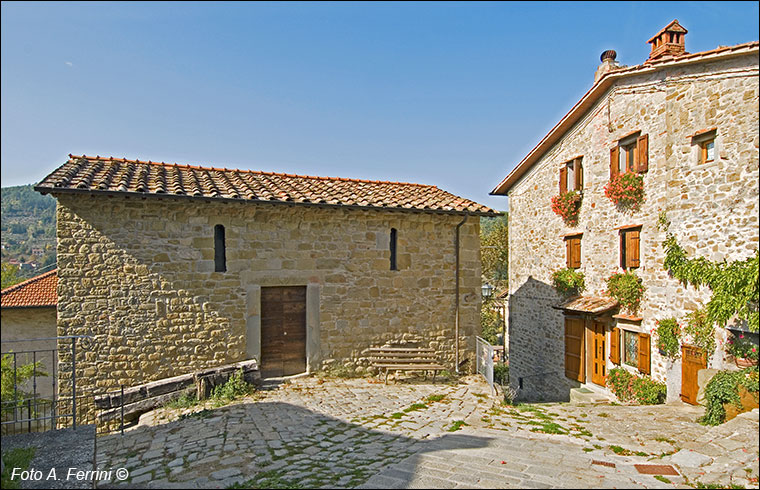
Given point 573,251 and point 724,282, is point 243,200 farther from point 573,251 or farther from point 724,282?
point 573,251

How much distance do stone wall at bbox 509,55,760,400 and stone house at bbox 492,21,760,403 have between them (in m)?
0.03

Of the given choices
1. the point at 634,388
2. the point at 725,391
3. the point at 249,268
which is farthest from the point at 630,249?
the point at 249,268

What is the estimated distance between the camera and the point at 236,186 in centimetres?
1058

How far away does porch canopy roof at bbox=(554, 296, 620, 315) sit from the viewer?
12.0m

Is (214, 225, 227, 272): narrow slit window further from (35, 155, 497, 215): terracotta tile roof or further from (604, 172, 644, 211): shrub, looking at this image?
(604, 172, 644, 211): shrub

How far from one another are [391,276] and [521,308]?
7.75 m

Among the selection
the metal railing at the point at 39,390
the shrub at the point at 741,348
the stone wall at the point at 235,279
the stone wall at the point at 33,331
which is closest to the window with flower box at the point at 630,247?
the shrub at the point at 741,348

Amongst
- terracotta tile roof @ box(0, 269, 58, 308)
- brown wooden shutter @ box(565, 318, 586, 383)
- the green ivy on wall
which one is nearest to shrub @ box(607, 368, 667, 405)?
brown wooden shutter @ box(565, 318, 586, 383)

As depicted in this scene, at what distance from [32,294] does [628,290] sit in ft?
56.0

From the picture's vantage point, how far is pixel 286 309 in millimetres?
10570

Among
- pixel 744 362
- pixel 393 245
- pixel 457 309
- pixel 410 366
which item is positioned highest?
pixel 393 245

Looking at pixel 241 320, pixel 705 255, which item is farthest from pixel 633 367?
pixel 241 320

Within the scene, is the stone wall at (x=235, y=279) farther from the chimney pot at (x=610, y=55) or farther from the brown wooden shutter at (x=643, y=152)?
the chimney pot at (x=610, y=55)

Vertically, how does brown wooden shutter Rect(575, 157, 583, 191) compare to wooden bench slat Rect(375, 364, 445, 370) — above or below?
above
